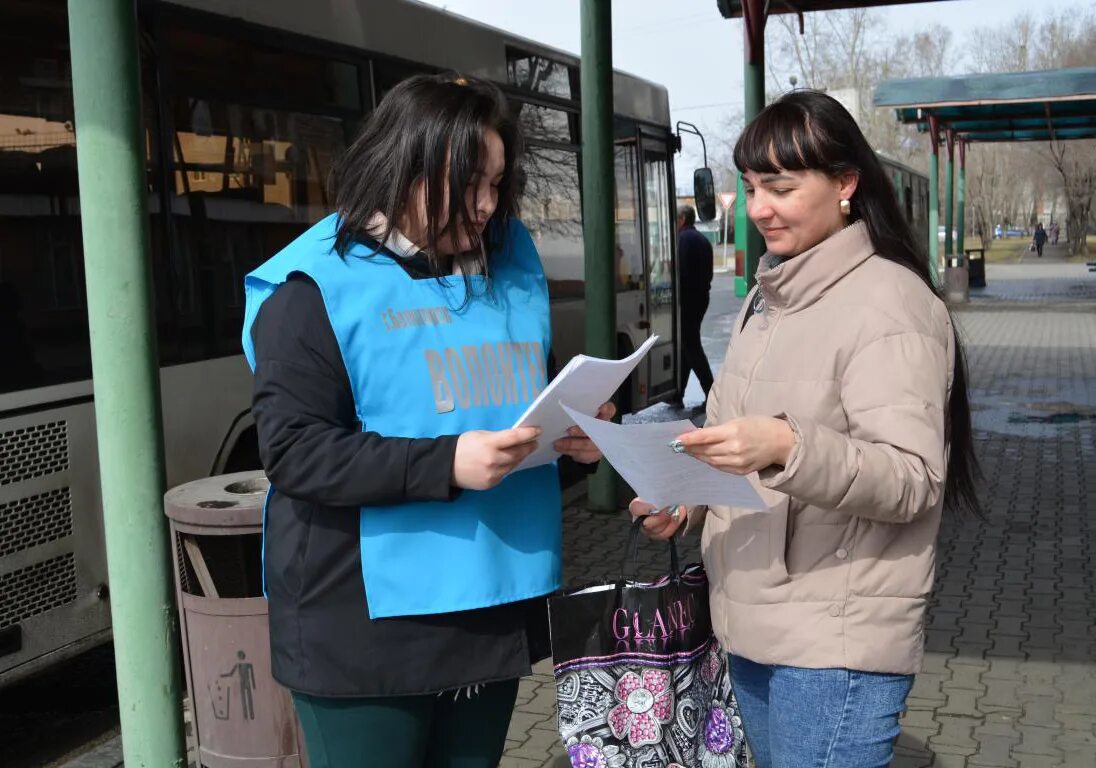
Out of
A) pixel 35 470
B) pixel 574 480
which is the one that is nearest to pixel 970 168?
pixel 574 480

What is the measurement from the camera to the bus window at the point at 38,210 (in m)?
4.50

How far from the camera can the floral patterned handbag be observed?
2.24m

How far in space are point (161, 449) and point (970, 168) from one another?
254 ft

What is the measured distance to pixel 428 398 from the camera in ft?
6.75

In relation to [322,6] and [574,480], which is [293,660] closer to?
[322,6]

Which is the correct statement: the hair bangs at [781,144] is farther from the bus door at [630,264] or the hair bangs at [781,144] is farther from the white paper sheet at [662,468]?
the bus door at [630,264]

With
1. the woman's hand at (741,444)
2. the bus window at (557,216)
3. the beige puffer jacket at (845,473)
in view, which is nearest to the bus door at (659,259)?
the bus window at (557,216)

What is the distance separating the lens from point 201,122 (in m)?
5.42

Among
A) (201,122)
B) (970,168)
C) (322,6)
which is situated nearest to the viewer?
(201,122)

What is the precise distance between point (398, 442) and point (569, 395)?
0.28 meters

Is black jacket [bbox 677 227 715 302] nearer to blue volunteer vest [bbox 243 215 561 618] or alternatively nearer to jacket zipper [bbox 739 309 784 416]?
jacket zipper [bbox 739 309 784 416]

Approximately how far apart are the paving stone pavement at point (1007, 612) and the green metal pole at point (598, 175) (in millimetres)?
1177

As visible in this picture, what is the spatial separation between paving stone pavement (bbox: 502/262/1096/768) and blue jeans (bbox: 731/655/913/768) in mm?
991

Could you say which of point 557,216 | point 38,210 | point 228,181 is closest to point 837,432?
point 38,210
